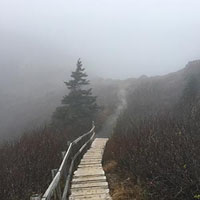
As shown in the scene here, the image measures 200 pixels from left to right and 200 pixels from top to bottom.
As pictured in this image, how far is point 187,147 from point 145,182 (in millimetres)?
1310

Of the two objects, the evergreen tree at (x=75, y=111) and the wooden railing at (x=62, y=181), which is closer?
the wooden railing at (x=62, y=181)

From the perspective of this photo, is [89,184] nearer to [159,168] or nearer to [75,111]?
[159,168]

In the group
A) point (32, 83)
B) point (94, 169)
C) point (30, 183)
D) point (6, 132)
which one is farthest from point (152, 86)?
point (32, 83)

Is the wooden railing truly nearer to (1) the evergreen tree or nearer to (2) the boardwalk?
(2) the boardwalk

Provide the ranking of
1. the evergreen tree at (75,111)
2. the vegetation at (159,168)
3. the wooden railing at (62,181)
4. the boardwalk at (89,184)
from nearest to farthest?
the wooden railing at (62,181) < the vegetation at (159,168) < the boardwalk at (89,184) < the evergreen tree at (75,111)

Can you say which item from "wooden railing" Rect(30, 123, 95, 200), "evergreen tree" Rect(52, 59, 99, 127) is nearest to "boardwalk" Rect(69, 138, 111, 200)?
"wooden railing" Rect(30, 123, 95, 200)

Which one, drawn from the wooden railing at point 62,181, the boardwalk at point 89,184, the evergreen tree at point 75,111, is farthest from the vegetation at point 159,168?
the evergreen tree at point 75,111

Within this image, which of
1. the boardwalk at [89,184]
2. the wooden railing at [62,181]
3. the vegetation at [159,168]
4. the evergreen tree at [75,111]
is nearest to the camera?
the wooden railing at [62,181]

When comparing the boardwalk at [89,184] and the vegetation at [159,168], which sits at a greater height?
the vegetation at [159,168]

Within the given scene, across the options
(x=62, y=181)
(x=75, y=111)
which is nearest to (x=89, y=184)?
(x=62, y=181)

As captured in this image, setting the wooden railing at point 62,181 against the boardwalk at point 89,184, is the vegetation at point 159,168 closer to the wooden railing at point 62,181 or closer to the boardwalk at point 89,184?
the boardwalk at point 89,184

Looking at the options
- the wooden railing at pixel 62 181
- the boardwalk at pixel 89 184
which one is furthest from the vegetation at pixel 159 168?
the wooden railing at pixel 62 181

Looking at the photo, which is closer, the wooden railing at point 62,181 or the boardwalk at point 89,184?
the wooden railing at point 62,181

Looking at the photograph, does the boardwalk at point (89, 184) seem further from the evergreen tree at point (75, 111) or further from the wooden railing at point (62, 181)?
the evergreen tree at point (75, 111)
